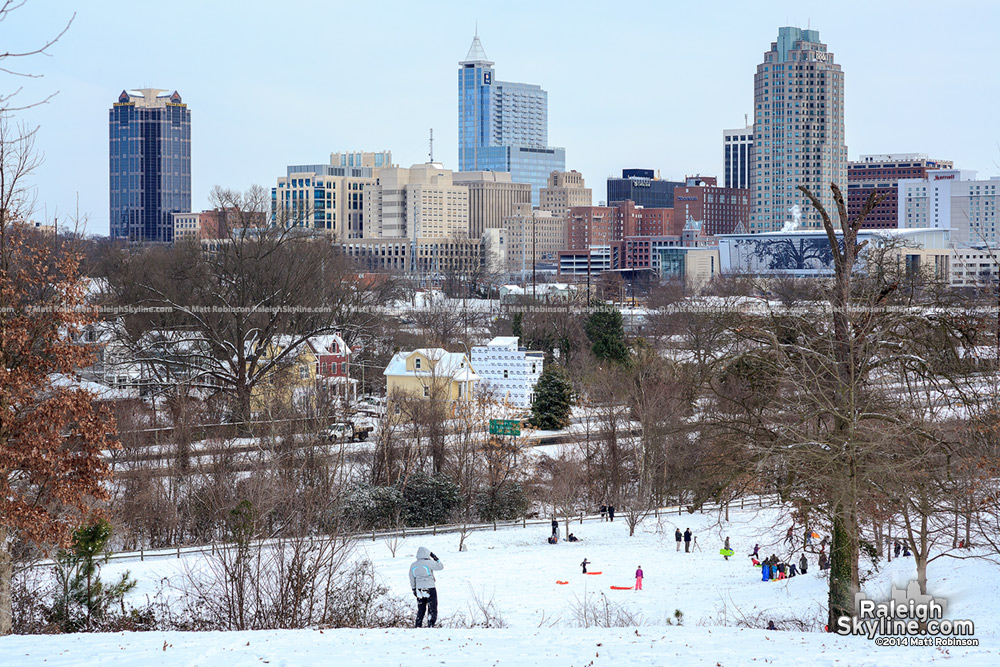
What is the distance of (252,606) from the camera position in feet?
53.3

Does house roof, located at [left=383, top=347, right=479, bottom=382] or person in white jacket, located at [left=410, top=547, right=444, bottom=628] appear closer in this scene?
person in white jacket, located at [left=410, top=547, right=444, bottom=628]

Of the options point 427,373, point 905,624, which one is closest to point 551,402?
point 427,373

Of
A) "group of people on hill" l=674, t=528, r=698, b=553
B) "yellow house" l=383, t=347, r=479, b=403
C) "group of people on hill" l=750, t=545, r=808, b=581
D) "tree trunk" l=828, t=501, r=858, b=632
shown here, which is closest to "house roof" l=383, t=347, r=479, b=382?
"yellow house" l=383, t=347, r=479, b=403

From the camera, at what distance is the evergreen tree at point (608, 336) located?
53797 millimetres

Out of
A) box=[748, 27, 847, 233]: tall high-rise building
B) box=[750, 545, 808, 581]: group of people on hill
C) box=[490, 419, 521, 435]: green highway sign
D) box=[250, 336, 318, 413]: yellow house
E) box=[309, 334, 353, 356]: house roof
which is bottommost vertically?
box=[750, 545, 808, 581]: group of people on hill

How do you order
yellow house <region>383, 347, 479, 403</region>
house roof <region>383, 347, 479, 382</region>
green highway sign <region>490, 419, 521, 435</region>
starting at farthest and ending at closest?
house roof <region>383, 347, 479, 382</region> → yellow house <region>383, 347, 479, 403</region> → green highway sign <region>490, 419, 521, 435</region>

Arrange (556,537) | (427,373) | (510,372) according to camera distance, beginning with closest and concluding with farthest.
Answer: (556,537) → (427,373) → (510,372)

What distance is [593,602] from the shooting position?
21.2 meters

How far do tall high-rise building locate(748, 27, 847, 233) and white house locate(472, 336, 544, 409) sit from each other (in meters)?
144

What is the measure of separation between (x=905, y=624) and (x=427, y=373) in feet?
120

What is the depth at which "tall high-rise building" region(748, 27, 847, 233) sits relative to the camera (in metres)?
187

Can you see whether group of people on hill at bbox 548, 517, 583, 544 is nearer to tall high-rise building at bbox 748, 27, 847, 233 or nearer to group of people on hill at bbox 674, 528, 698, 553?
group of people on hill at bbox 674, 528, 698, 553

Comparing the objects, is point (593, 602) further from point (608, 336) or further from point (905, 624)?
point (608, 336)

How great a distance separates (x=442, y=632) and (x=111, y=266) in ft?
151
